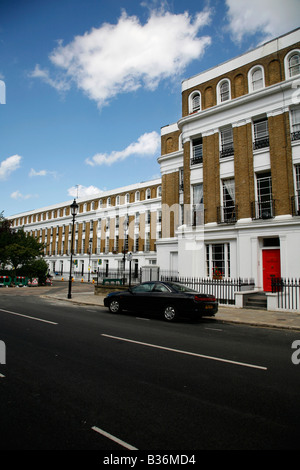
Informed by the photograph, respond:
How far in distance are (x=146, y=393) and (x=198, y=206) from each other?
1671 centimetres

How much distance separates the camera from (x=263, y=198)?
679 inches

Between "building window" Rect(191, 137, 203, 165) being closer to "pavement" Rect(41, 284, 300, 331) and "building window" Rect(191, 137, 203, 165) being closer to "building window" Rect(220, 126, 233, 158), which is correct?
"building window" Rect(220, 126, 233, 158)

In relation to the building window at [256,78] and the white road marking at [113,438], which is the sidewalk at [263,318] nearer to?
the white road marking at [113,438]

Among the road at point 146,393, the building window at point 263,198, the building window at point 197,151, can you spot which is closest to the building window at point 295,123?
the building window at point 263,198

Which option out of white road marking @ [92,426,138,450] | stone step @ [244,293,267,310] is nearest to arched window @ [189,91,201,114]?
stone step @ [244,293,267,310]

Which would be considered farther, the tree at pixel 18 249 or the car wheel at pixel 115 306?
the tree at pixel 18 249

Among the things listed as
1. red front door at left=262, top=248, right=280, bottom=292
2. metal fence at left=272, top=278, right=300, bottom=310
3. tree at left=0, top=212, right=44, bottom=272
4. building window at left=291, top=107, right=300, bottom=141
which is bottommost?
metal fence at left=272, top=278, right=300, bottom=310

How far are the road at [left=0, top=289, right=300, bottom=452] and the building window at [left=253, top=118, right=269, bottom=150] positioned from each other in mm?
13020

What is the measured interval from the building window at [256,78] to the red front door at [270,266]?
10.3 metres

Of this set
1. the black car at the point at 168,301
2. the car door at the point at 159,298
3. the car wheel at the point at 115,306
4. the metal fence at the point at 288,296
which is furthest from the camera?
the metal fence at the point at 288,296

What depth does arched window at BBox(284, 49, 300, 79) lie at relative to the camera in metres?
16.6

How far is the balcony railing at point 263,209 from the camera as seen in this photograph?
1645 cm
